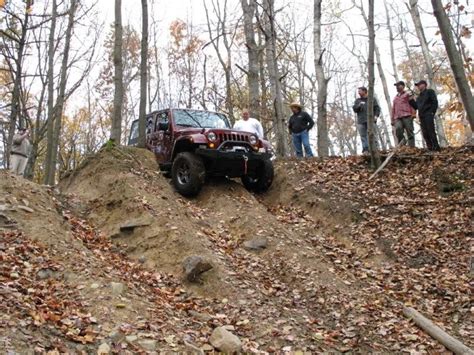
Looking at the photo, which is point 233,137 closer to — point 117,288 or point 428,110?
point 117,288

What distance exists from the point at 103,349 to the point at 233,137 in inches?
221

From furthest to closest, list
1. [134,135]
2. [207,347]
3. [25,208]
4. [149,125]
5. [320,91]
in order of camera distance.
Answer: [320,91] → [134,135] → [149,125] → [25,208] → [207,347]

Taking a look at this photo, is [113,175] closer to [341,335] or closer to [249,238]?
[249,238]

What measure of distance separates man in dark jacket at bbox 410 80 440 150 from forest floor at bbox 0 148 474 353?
633 millimetres

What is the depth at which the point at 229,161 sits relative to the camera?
29.9ft

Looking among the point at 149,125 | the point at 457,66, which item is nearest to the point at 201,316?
the point at 457,66

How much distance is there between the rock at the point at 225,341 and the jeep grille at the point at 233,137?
4657 millimetres

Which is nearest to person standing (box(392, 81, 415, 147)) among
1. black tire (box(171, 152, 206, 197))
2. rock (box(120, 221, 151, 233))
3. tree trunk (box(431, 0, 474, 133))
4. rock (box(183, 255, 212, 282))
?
→ black tire (box(171, 152, 206, 197))

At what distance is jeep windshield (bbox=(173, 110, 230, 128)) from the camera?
34.1 feet

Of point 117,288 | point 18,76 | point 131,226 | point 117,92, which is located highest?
point 18,76

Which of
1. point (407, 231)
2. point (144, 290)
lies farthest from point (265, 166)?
point (144, 290)

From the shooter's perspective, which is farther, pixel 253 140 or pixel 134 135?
pixel 134 135

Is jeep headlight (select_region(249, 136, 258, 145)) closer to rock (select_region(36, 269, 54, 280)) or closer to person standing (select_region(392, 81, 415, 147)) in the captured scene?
person standing (select_region(392, 81, 415, 147))

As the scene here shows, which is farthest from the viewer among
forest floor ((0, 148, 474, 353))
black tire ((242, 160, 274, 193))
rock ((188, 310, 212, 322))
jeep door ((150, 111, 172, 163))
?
jeep door ((150, 111, 172, 163))
